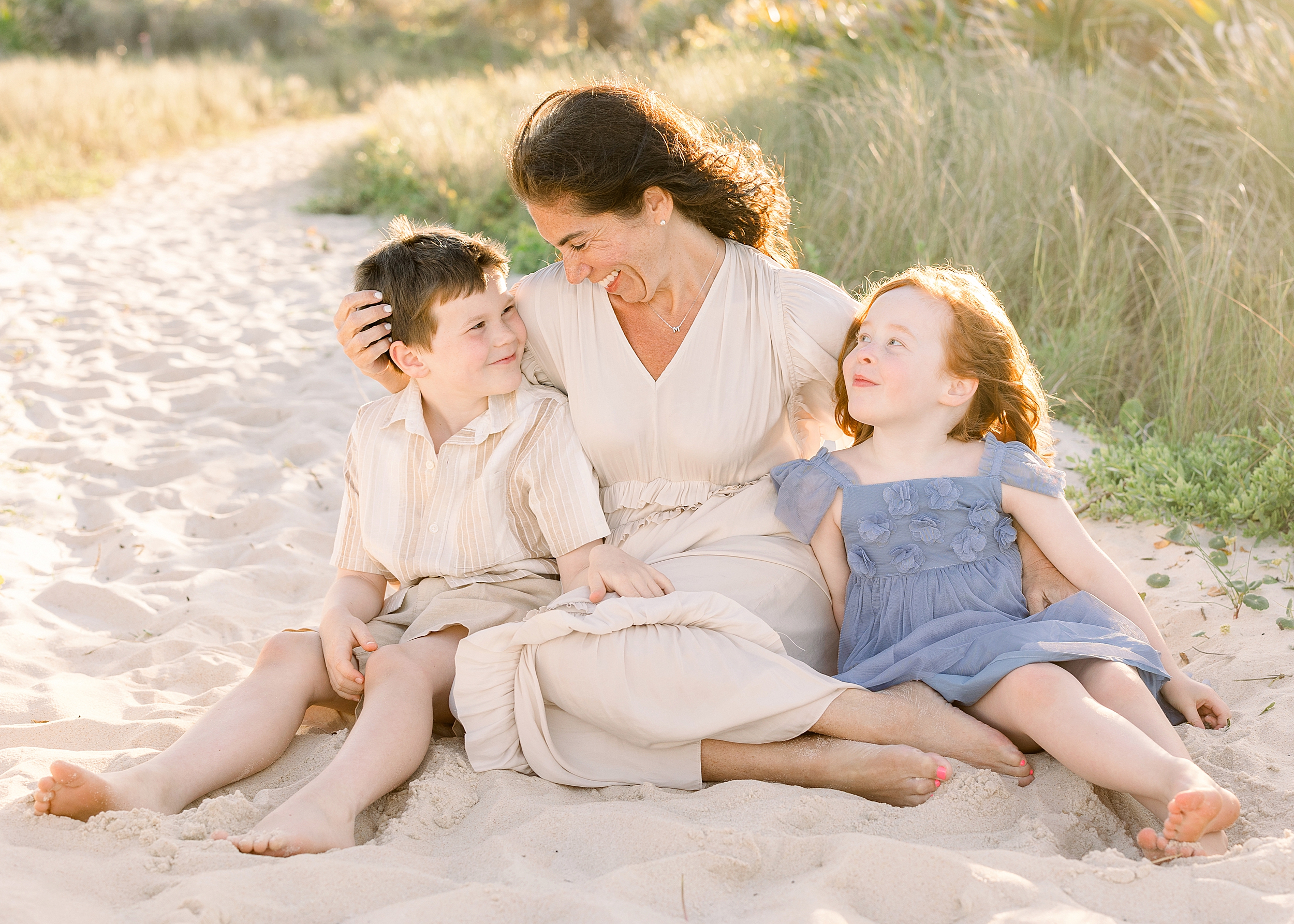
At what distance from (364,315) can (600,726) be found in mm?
1266

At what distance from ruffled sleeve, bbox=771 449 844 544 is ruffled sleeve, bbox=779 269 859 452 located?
227mm

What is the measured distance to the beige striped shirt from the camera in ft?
9.46

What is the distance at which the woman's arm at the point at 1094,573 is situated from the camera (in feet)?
8.47

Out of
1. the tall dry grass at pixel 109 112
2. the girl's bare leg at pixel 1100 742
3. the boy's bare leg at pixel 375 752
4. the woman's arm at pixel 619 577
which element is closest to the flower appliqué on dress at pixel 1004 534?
the girl's bare leg at pixel 1100 742

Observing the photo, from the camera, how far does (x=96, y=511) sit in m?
4.32

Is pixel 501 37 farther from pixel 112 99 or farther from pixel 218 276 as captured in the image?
pixel 218 276

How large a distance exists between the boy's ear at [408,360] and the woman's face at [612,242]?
1.54 feet

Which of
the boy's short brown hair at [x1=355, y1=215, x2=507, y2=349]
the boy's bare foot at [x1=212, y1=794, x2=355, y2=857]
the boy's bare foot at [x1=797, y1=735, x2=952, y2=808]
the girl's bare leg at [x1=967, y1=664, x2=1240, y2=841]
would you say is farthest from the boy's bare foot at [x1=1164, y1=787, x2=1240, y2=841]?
the boy's short brown hair at [x1=355, y1=215, x2=507, y2=349]

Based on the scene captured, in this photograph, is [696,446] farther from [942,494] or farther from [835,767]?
[835,767]

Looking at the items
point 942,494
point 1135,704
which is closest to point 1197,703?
point 1135,704

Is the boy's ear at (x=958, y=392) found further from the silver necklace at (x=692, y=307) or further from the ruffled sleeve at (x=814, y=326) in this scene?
the silver necklace at (x=692, y=307)

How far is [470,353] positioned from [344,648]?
0.84 metres

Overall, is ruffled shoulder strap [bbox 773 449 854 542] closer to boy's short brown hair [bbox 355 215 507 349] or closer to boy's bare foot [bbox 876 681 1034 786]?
boy's bare foot [bbox 876 681 1034 786]

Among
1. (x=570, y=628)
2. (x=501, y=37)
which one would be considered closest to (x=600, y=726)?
(x=570, y=628)
